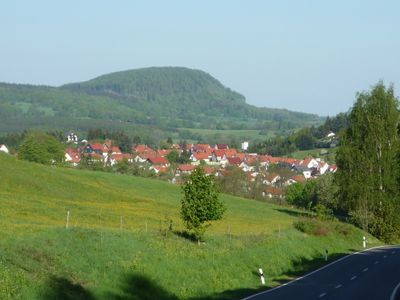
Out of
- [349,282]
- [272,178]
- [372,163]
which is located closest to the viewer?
[349,282]

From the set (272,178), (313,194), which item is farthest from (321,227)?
(272,178)

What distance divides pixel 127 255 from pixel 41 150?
9628 centimetres

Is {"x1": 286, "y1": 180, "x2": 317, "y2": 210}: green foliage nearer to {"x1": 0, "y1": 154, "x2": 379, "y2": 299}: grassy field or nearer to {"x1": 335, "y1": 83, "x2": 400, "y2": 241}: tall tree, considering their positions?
{"x1": 335, "y1": 83, "x2": 400, "y2": 241}: tall tree

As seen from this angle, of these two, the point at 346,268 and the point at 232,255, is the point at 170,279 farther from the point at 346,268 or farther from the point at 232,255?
the point at 346,268

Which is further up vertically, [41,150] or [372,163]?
[372,163]

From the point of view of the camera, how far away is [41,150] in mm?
124375

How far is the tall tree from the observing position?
73.9 metres

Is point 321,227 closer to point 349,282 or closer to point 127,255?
point 349,282

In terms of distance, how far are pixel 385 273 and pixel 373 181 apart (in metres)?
34.9

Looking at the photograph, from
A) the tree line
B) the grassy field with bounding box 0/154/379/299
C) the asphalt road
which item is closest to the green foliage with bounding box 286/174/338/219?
the tree line

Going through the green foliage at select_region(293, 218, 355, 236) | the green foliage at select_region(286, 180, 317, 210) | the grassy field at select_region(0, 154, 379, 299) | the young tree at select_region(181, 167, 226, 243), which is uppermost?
the young tree at select_region(181, 167, 226, 243)

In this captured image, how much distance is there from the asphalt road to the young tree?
5443mm

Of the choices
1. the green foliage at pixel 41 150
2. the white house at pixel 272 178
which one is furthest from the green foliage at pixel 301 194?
the green foliage at pixel 41 150

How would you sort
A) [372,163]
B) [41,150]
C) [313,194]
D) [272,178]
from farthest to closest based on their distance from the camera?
[272,178], [41,150], [313,194], [372,163]
